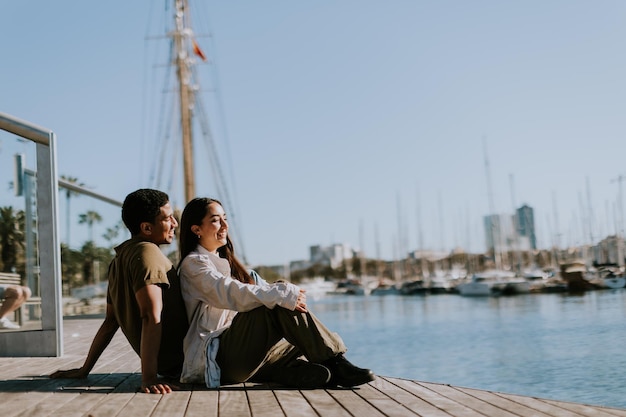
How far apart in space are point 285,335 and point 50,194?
388 cm

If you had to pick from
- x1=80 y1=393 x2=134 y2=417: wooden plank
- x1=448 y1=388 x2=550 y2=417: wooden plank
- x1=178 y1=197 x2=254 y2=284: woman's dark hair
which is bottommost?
x1=448 y1=388 x2=550 y2=417: wooden plank

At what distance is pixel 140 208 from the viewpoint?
14.6 ft

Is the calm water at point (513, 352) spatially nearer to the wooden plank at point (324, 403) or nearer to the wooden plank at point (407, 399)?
the wooden plank at point (407, 399)

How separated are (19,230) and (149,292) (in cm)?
395

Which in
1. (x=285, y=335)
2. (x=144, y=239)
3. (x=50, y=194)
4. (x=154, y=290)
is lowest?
(x=285, y=335)

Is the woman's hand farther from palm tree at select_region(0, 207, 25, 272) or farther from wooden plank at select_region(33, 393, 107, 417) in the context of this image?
palm tree at select_region(0, 207, 25, 272)

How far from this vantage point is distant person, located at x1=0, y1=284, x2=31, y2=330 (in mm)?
7078

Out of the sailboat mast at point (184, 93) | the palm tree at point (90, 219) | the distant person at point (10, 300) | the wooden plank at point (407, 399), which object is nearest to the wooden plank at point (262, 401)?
the wooden plank at point (407, 399)

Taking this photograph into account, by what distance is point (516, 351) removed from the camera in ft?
69.7

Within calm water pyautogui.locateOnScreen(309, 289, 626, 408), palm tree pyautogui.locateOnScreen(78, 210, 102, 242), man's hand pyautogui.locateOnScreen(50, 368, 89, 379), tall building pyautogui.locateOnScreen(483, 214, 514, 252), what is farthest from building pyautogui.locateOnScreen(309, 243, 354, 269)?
man's hand pyautogui.locateOnScreen(50, 368, 89, 379)

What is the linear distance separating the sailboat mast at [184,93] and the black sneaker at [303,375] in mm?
21619

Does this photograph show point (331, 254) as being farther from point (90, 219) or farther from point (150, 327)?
point (150, 327)

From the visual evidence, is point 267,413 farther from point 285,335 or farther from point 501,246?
point 501,246

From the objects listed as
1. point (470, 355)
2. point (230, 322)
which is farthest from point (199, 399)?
point (470, 355)
